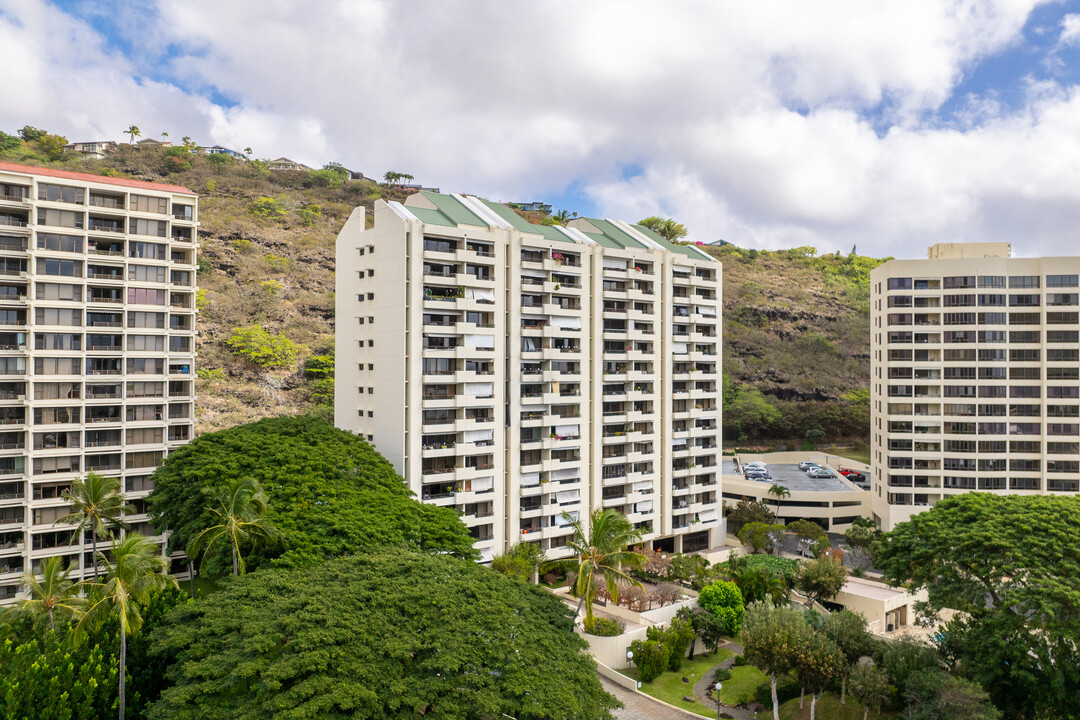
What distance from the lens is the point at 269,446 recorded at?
45312mm

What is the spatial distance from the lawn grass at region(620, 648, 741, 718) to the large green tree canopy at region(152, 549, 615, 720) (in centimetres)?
1225

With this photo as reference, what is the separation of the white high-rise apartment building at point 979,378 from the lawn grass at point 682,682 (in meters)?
37.6

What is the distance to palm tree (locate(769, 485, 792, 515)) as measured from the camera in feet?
253

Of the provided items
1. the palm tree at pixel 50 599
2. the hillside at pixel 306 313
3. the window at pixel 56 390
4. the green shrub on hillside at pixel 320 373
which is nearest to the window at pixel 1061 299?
the hillside at pixel 306 313

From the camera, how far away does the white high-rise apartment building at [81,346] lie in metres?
47.0

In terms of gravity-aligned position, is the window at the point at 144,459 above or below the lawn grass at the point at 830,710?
above

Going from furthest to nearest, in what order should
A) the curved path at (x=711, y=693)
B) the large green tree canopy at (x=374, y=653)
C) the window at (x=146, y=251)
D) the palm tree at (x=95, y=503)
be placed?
1. the window at (x=146, y=251)
2. the palm tree at (x=95, y=503)
3. the curved path at (x=711, y=693)
4. the large green tree canopy at (x=374, y=653)

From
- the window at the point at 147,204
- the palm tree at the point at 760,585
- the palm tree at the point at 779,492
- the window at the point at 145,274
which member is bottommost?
the palm tree at the point at 760,585

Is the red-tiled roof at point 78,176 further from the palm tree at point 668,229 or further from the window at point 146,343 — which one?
the palm tree at point 668,229

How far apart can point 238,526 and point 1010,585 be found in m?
40.0

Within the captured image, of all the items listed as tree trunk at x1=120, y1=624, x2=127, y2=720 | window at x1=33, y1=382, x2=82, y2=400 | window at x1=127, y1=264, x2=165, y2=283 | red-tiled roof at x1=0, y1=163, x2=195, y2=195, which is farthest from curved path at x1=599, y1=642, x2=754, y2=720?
red-tiled roof at x1=0, y1=163, x2=195, y2=195

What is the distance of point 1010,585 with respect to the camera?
33.6m

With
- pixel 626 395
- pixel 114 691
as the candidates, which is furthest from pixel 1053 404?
pixel 114 691

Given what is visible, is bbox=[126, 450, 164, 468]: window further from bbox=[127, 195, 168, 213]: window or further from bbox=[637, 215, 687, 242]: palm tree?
bbox=[637, 215, 687, 242]: palm tree
